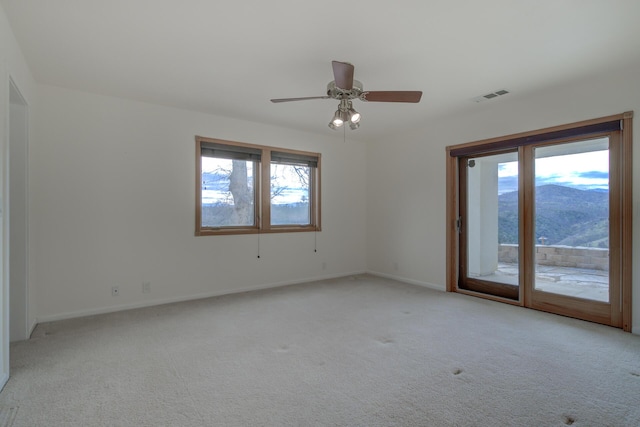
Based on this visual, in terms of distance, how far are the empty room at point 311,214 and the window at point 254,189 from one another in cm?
4

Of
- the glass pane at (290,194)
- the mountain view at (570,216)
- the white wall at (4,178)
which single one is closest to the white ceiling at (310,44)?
the white wall at (4,178)

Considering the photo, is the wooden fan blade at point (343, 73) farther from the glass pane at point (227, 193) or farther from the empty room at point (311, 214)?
the glass pane at point (227, 193)

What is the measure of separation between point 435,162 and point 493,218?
1.15m

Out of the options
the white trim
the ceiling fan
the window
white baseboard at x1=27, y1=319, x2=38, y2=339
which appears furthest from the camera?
the window

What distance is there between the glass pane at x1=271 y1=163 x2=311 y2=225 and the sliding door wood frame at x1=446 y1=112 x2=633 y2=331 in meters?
2.22

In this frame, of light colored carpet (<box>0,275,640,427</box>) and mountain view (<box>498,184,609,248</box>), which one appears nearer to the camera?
light colored carpet (<box>0,275,640,427</box>)

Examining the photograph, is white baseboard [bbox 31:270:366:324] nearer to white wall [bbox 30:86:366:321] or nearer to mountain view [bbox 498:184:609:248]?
white wall [bbox 30:86:366:321]

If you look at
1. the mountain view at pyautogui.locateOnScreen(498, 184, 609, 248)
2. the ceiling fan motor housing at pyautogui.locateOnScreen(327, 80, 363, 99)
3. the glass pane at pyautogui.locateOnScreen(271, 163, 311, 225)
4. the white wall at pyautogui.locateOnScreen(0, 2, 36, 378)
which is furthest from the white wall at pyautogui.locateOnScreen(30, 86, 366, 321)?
the mountain view at pyautogui.locateOnScreen(498, 184, 609, 248)

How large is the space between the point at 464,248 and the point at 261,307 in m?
2.93

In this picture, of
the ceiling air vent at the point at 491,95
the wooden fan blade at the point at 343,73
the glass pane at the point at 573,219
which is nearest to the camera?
the wooden fan blade at the point at 343,73

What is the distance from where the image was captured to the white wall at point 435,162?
3199mm

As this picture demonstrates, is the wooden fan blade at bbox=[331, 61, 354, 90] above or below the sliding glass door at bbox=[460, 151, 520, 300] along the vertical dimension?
above

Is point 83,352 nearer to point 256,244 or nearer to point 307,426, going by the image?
point 307,426

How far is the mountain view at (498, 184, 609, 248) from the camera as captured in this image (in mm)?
3395
